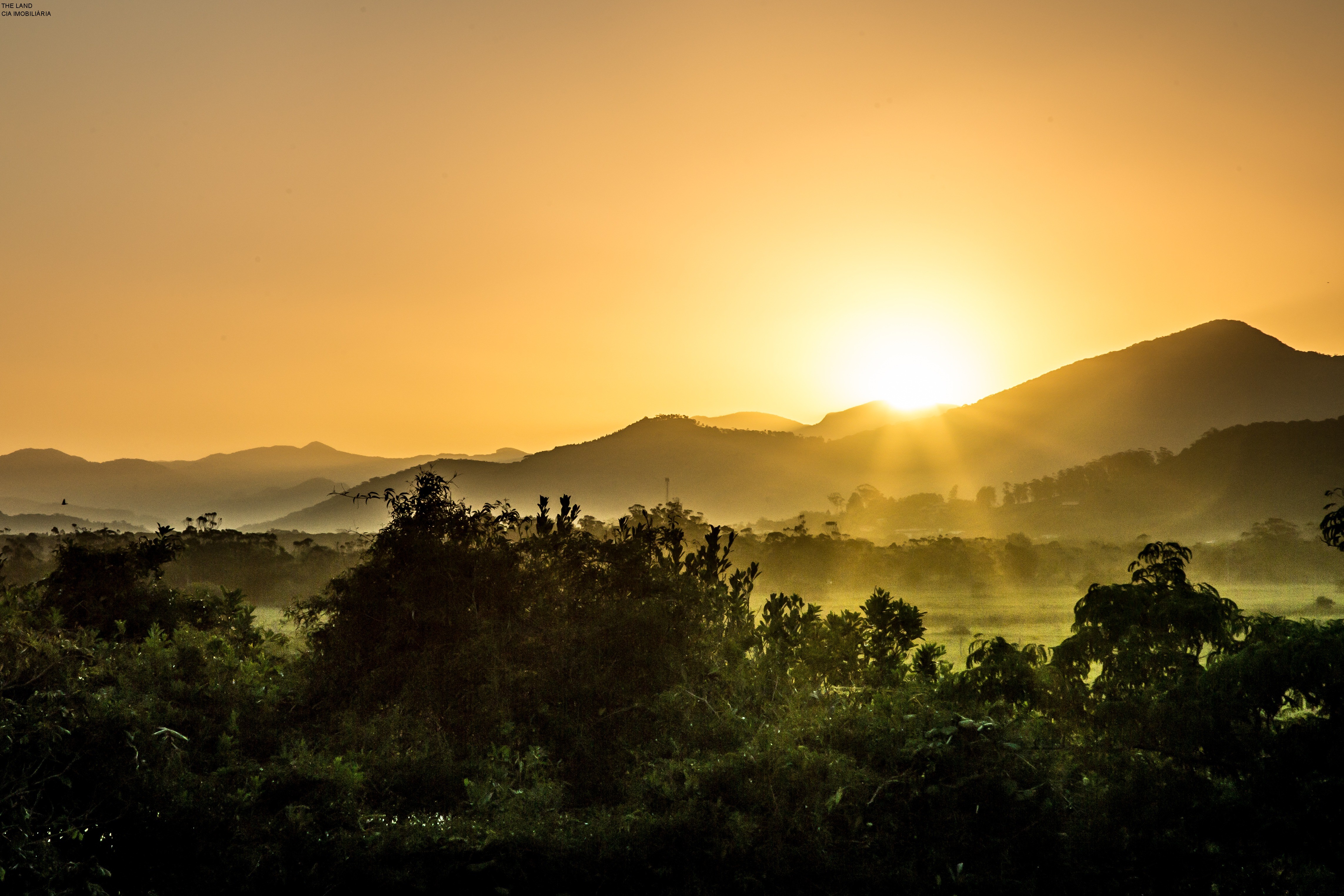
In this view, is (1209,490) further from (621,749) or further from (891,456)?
(891,456)

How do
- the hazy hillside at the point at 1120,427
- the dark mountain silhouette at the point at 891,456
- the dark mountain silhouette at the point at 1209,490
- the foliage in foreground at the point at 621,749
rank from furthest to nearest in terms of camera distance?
the hazy hillside at the point at 1120,427 < the dark mountain silhouette at the point at 891,456 < the dark mountain silhouette at the point at 1209,490 < the foliage in foreground at the point at 621,749

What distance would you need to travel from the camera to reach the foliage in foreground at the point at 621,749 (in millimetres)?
6090

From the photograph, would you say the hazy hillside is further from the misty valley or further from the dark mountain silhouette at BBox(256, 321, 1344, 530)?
the misty valley

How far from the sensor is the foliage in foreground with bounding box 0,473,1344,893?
609 centimetres

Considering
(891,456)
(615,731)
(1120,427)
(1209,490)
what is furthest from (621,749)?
(1120,427)

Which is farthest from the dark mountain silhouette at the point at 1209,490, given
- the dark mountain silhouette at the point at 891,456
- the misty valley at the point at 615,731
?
the misty valley at the point at 615,731

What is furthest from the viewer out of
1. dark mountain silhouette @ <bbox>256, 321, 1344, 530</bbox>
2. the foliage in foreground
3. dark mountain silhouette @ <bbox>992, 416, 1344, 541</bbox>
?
dark mountain silhouette @ <bbox>256, 321, 1344, 530</bbox>

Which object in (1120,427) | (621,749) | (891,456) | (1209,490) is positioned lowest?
(621,749)

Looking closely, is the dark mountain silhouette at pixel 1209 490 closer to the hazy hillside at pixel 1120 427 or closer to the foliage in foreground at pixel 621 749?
the hazy hillside at pixel 1120 427

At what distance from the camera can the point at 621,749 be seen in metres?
7.57

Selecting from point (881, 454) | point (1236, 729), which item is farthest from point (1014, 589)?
point (881, 454)

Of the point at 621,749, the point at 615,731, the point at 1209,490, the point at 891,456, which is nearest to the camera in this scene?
the point at 621,749

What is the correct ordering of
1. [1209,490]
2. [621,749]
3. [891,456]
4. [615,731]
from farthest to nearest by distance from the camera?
[891,456] < [1209,490] < [615,731] < [621,749]

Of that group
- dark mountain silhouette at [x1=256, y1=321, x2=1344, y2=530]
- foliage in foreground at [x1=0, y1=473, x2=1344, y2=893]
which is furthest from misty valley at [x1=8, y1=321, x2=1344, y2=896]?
dark mountain silhouette at [x1=256, y1=321, x2=1344, y2=530]
